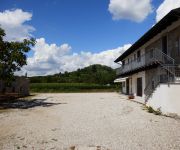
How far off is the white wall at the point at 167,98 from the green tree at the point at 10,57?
1297 cm

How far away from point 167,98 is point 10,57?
14.8 metres

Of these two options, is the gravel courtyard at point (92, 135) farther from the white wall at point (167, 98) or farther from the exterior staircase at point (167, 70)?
the exterior staircase at point (167, 70)

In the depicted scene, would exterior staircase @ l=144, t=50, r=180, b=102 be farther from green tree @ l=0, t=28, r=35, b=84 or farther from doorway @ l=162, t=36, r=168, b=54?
green tree @ l=0, t=28, r=35, b=84

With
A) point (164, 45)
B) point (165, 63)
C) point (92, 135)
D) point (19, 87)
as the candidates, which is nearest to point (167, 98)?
point (165, 63)

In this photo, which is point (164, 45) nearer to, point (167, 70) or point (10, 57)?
point (167, 70)

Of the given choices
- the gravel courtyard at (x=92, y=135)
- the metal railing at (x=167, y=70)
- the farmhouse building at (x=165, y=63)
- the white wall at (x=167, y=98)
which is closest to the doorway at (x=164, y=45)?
the farmhouse building at (x=165, y=63)

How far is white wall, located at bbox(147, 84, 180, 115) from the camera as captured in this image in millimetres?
13680

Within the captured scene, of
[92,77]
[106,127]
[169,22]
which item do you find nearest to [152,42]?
[169,22]

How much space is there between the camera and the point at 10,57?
22.6 m

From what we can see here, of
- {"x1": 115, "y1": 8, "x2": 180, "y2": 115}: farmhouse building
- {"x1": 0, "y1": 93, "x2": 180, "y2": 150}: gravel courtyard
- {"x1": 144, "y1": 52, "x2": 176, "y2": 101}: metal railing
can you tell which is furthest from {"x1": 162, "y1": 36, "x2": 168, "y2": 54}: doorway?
{"x1": 0, "y1": 93, "x2": 180, "y2": 150}: gravel courtyard

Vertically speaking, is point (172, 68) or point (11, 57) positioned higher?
point (11, 57)

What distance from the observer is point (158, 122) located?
41.2 ft

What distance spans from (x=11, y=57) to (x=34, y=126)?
1220 cm

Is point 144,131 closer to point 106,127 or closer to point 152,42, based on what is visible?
point 106,127
